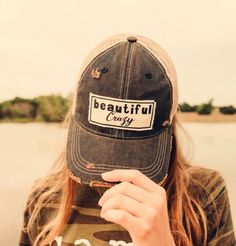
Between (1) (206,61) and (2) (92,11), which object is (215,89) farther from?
(2) (92,11)

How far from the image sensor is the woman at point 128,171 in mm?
624

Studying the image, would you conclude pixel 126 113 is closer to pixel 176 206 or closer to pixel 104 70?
pixel 104 70

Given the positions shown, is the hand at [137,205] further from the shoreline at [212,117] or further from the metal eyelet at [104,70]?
the shoreline at [212,117]

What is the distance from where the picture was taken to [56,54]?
106cm

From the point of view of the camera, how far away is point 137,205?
1.98 feet

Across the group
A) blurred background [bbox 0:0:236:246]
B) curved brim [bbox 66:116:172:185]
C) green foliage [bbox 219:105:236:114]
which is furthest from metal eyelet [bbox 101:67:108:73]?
green foliage [bbox 219:105:236:114]

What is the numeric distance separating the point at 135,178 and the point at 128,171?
0.06 ft

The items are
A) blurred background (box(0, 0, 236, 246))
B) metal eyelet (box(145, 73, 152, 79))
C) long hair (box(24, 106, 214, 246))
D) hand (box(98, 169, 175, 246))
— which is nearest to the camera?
hand (box(98, 169, 175, 246))

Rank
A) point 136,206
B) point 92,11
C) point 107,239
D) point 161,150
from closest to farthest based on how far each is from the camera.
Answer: point 136,206 < point 161,150 < point 107,239 < point 92,11

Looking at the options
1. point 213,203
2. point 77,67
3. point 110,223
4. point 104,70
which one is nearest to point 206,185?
point 213,203

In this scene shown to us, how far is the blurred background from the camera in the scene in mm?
1055

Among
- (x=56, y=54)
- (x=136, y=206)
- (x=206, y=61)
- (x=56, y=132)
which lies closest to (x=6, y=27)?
(x=56, y=54)

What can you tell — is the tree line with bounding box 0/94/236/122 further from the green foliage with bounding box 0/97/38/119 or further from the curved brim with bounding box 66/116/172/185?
the curved brim with bounding box 66/116/172/185

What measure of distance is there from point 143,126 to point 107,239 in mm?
254
